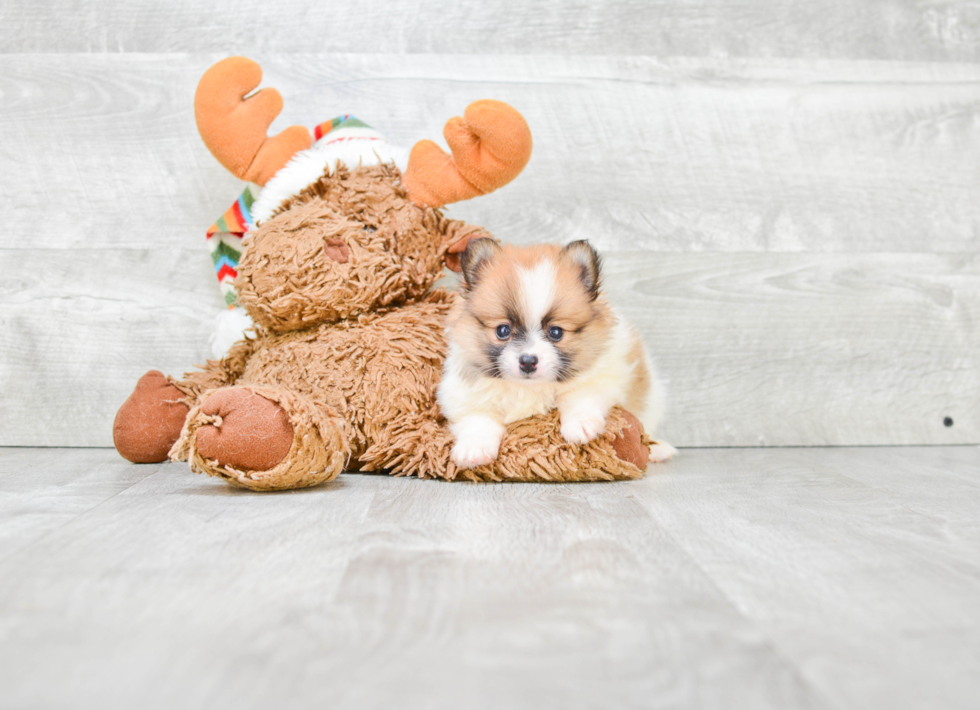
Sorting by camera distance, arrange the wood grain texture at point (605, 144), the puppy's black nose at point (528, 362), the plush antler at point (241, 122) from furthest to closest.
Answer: the wood grain texture at point (605, 144) → the plush antler at point (241, 122) → the puppy's black nose at point (528, 362)

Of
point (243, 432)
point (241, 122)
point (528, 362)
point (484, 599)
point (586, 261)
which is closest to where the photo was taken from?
point (484, 599)

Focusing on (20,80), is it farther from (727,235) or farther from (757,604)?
(757,604)

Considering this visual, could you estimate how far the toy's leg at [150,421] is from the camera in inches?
63.0

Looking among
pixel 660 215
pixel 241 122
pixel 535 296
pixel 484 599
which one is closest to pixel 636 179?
pixel 660 215

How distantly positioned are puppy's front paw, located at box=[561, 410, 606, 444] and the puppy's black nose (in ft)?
0.47

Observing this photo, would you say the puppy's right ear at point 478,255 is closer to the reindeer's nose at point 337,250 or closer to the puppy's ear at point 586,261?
the puppy's ear at point 586,261

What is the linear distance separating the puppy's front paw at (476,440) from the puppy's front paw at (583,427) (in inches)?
5.2

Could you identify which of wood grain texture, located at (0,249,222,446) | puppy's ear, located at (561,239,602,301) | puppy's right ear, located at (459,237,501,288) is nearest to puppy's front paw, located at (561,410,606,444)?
puppy's ear, located at (561,239,602,301)

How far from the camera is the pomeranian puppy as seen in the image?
1.37m

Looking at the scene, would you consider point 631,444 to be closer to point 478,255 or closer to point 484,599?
point 478,255

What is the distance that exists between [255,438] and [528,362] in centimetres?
48

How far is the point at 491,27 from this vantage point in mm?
1938

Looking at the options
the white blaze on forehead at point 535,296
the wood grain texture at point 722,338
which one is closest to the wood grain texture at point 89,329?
the wood grain texture at point 722,338

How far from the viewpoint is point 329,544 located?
0.97 meters
